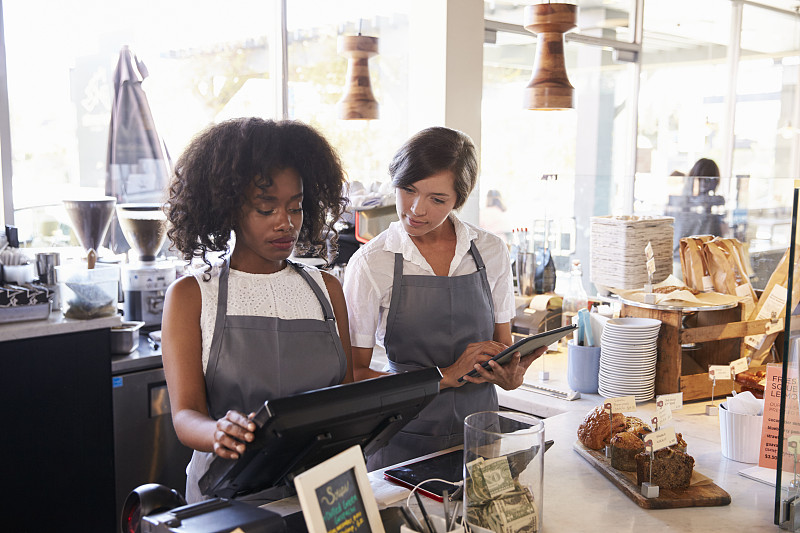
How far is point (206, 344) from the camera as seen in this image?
65.9 inches

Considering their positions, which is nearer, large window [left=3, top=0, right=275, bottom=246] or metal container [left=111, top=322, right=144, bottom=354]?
metal container [left=111, top=322, right=144, bottom=354]

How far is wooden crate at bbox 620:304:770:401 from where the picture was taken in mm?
2521

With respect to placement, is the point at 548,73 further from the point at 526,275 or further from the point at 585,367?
the point at 585,367

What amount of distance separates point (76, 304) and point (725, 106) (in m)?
6.89

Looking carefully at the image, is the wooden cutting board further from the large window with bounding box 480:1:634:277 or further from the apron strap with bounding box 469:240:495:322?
the large window with bounding box 480:1:634:277

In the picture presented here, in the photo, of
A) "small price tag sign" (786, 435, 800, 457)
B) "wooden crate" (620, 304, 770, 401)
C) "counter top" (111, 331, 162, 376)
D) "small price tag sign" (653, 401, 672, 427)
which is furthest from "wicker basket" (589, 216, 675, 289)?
"counter top" (111, 331, 162, 376)

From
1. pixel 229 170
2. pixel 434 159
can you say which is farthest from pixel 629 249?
pixel 229 170

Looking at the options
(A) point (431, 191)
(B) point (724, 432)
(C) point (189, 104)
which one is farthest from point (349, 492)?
(C) point (189, 104)

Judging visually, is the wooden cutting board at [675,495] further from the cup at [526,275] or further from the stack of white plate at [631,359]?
the cup at [526,275]

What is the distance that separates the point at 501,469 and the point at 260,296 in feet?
2.37

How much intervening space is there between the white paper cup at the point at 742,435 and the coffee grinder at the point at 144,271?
2339 millimetres

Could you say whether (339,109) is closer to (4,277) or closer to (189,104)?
(189,104)

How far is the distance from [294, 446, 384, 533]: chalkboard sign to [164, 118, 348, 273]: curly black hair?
0.73 metres

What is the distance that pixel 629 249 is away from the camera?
2.83 m
